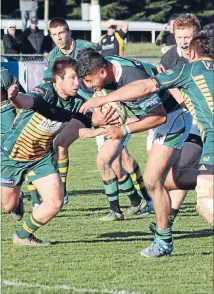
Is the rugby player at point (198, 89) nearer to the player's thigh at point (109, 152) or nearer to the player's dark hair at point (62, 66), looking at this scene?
the player's dark hair at point (62, 66)

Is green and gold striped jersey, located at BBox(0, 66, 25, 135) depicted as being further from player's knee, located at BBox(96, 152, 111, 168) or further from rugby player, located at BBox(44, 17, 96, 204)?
rugby player, located at BBox(44, 17, 96, 204)

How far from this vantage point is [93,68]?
748cm

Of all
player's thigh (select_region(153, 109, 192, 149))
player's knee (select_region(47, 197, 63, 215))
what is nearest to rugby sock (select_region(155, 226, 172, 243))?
player's thigh (select_region(153, 109, 192, 149))

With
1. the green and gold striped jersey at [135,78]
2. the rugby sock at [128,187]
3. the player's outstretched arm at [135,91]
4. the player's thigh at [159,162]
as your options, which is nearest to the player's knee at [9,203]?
the player's thigh at [159,162]

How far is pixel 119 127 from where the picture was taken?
24.5 ft

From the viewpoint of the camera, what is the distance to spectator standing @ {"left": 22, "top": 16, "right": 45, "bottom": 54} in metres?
24.1

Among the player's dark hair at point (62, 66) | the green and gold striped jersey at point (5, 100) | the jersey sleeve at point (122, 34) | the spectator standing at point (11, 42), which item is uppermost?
the player's dark hair at point (62, 66)

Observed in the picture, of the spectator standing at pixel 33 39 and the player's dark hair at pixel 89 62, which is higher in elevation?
the player's dark hair at pixel 89 62

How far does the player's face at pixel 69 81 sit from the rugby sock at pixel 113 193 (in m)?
2.06

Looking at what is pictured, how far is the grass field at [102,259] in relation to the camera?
695 cm

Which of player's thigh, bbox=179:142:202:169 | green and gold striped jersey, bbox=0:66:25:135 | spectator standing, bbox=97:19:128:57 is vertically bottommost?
spectator standing, bbox=97:19:128:57

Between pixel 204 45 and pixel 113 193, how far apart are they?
3.36m

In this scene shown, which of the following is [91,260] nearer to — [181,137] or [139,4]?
[181,137]

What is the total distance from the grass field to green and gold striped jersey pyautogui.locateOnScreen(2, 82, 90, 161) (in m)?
0.87
